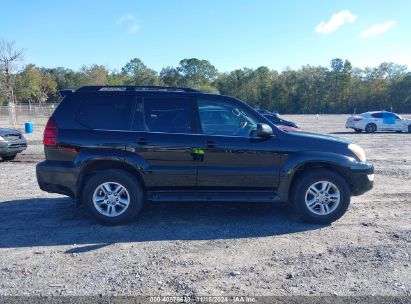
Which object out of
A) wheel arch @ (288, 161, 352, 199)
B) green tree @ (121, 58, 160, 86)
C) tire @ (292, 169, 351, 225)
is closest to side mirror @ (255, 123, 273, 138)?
wheel arch @ (288, 161, 352, 199)

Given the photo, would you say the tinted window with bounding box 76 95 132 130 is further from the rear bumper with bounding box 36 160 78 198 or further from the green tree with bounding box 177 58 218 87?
the green tree with bounding box 177 58 218 87

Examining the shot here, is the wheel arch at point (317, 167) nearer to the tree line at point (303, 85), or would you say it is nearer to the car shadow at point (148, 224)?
the car shadow at point (148, 224)

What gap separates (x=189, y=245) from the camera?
4.81 meters

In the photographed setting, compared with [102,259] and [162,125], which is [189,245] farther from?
[162,125]

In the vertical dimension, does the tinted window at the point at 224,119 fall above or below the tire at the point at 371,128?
above

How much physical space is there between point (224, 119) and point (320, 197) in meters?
1.81

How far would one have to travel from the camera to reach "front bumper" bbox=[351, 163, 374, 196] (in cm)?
560

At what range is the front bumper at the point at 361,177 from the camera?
5.60 meters

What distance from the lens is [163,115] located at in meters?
5.58

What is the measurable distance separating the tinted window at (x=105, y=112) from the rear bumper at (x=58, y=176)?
27.0 inches

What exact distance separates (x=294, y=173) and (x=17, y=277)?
3.75m

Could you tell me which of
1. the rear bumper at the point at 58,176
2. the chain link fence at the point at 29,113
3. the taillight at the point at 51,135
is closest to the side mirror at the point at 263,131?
the rear bumper at the point at 58,176

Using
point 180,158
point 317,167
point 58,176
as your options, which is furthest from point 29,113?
point 317,167

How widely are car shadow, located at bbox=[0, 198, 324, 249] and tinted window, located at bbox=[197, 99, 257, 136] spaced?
4.46ft
